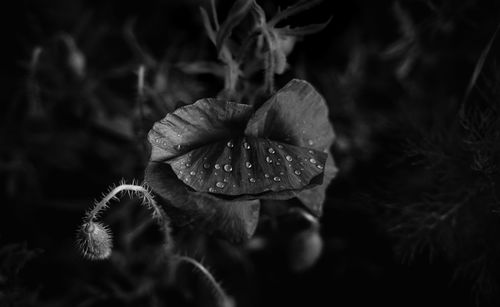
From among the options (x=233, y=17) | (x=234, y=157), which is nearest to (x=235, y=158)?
(x=234, y=157)

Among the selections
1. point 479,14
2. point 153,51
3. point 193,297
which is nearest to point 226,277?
point 193,297

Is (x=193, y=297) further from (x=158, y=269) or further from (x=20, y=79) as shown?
(x=20, y=79)

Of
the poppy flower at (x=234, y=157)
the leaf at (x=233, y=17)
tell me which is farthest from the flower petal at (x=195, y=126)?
the leaf at (x=233, y=17)

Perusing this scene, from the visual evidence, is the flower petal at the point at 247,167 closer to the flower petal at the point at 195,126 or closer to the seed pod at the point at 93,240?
the flower petal at the point at 195,126

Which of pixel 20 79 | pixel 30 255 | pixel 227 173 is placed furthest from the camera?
pixel 20 79

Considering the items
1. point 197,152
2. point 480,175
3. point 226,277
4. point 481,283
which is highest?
point 197,152

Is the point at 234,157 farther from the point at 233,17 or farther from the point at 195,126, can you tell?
the point at 233,17

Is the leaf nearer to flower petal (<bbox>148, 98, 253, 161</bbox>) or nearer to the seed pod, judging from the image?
flower petal (<bbox>148, 98, 253, 161</bbox>)
